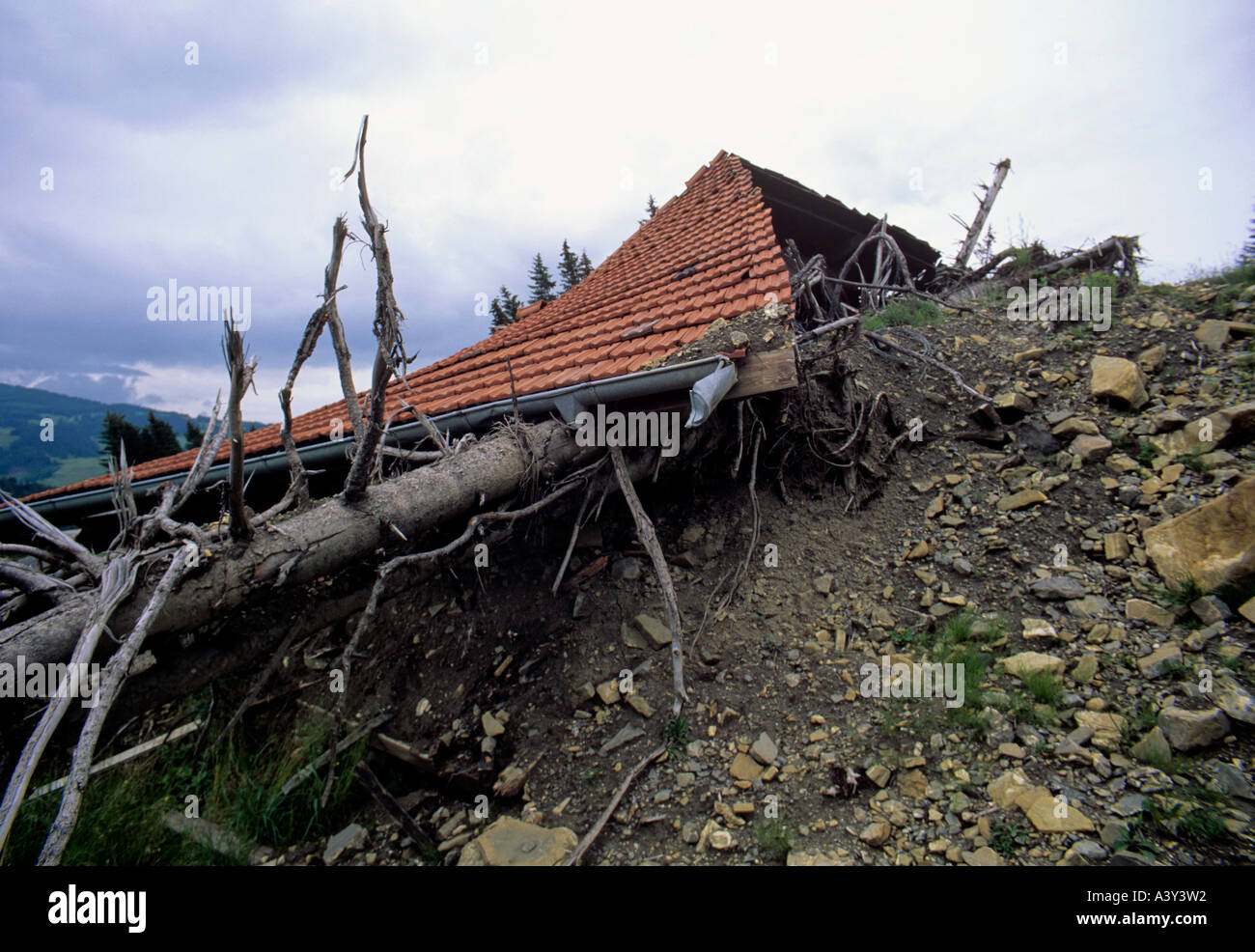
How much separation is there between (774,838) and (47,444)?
18821cm

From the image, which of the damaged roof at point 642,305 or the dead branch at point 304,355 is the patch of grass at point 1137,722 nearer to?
the damaged roof at point 642,305

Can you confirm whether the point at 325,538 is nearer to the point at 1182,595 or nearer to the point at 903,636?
the point at 903,636

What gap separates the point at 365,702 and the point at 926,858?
3353 millimetres

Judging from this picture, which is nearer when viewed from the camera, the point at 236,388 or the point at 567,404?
the point at 236,388

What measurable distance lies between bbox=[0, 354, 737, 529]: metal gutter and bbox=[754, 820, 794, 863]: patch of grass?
187 centimetres

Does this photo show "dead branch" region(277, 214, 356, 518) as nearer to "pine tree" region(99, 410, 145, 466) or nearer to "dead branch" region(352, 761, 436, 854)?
"dead branch" region(352, 761, 436, 854)

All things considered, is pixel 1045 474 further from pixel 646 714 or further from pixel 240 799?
pixel 240 799

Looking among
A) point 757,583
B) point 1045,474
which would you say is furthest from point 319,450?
point 1045,474

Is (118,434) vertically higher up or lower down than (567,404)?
higher up

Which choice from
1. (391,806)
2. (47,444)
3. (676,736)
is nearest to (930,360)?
(676,736)

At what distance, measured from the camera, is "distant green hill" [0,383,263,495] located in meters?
96.3

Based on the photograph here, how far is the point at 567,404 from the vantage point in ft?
10.9

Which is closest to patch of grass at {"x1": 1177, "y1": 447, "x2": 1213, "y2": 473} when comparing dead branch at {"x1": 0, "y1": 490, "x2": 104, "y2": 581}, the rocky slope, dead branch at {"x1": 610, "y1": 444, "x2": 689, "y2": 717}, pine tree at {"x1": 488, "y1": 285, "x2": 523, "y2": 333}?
the rocky slope

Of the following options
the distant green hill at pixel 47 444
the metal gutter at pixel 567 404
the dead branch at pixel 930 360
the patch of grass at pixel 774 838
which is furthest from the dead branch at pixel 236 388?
the distant green hill at pixel 47 444
